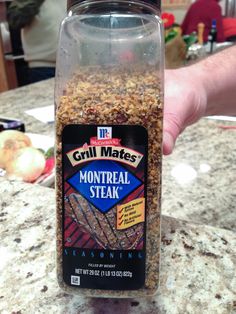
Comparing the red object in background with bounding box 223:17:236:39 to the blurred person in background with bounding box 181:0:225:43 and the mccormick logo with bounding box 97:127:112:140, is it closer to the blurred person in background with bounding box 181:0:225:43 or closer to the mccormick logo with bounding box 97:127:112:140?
the blurred person in background with bounding box 181:0:225:43

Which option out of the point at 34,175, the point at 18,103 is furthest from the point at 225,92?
the point at 18,103

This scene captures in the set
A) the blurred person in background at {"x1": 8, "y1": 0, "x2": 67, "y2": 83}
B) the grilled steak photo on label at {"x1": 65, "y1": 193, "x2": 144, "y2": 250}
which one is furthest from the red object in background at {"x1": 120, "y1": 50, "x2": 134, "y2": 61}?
the blurred person in background at {"x1": 8, "y1": 0, "x2": 67, "y2": 83}

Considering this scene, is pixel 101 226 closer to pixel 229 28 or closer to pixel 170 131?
pixel 170 131

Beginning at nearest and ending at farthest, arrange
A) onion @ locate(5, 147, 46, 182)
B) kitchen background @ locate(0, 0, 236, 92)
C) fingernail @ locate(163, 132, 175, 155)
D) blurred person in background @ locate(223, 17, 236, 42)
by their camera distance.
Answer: fingernail @ locate(163, 132, 175, 155) → onion @ locate(5, 147, 46, 182) → blurred person in background @ locate(223, 17, 236, 42) → kitchen background @ locate(0, 0, 236, 92)

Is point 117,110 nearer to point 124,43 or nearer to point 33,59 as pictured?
point 124,43

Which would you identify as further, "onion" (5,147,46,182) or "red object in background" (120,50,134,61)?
Result: "onion" (5,147,46,182)

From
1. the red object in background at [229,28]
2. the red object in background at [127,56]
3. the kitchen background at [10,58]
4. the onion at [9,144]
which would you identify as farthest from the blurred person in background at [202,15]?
the red object in background at [127,56]

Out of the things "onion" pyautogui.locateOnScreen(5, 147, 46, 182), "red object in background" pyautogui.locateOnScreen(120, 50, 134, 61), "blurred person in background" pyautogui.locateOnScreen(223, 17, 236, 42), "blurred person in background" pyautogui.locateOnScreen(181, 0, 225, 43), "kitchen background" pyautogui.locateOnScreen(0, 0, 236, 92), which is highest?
"red object in background" pyautogui.locateOnScreen(120, 50, 134, 61)

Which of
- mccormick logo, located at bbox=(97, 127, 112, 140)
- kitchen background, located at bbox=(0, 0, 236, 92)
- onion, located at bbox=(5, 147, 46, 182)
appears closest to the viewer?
mccormick logo, located at bbox=(97, 127, 112, 140)
